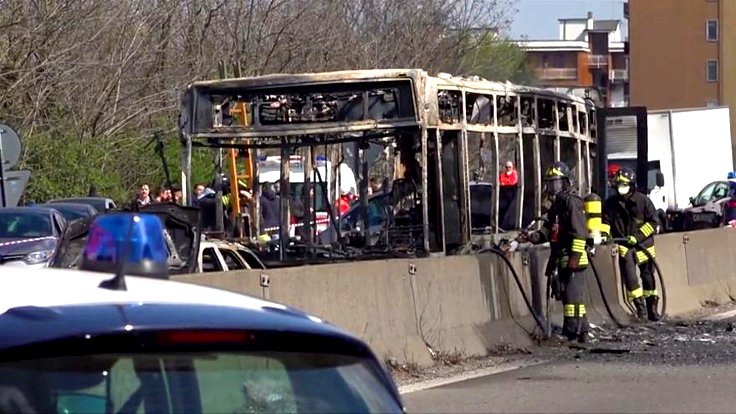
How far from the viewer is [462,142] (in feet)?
52.2

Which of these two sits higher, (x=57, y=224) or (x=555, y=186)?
(x=555, y=186)

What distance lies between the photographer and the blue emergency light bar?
454 cm

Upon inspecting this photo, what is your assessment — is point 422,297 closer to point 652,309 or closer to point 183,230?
point 183,230

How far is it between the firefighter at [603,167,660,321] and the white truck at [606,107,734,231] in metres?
18.5

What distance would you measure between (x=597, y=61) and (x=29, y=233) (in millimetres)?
95560

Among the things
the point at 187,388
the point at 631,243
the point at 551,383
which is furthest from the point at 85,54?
the point at 187,388

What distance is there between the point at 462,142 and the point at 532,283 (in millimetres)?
1665

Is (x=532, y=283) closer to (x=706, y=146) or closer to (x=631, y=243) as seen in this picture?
(x=631, y=243)

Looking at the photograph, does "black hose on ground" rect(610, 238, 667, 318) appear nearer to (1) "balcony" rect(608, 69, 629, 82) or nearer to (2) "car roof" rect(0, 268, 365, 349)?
(2) "car roof" rect(0, 268, 365, 349)

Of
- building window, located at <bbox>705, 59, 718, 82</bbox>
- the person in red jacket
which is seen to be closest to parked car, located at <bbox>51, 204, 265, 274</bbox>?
the person in red jacket

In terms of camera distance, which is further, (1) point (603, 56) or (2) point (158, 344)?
(1) point (603, 56)

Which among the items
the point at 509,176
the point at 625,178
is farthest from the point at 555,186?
the point at 625,178

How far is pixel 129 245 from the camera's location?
4.44 meters

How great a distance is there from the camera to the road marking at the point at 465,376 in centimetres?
1170
